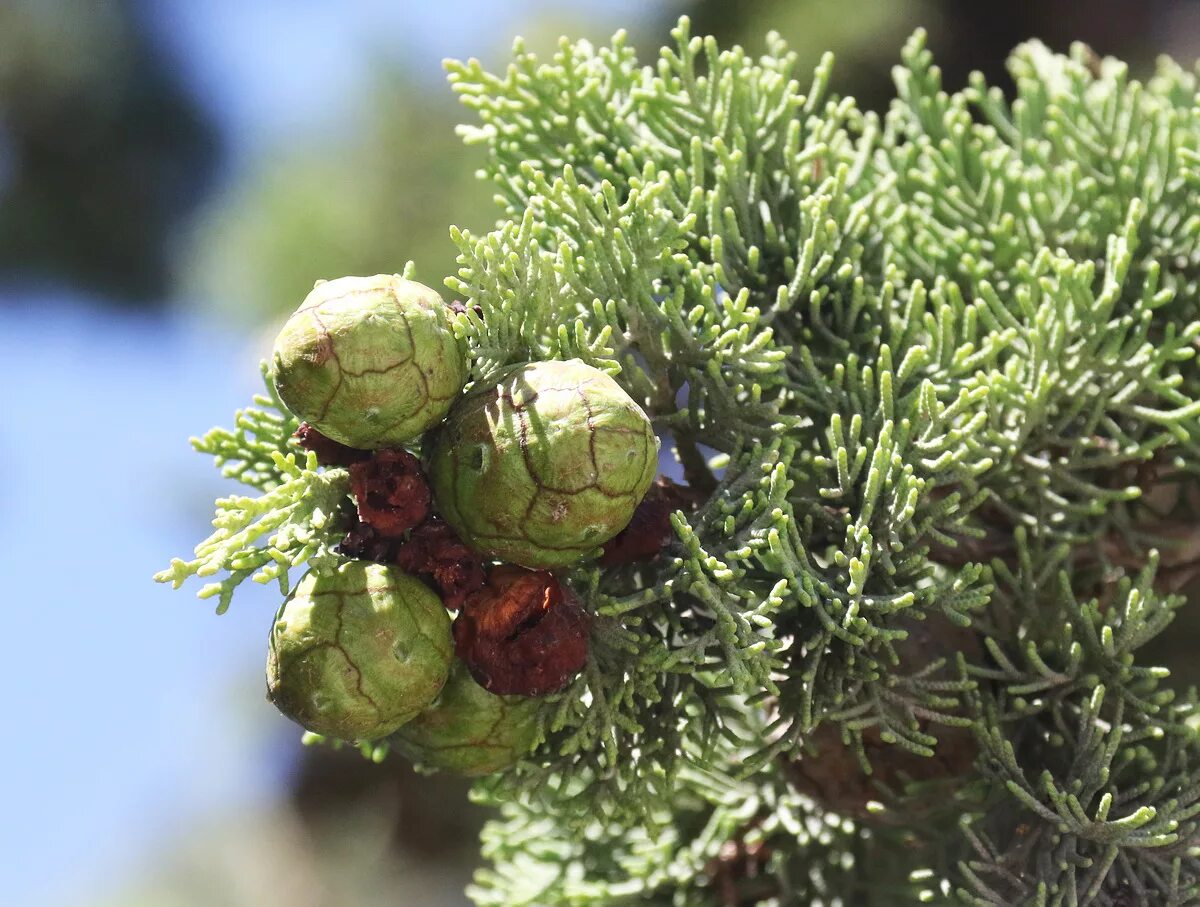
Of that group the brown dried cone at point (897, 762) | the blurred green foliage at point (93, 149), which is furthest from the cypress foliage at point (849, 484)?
the blurred green foliage at point (93, 149)

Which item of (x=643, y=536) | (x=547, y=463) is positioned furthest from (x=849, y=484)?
(x=547, y=463)

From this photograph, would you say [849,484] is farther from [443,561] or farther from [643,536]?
[443,561]

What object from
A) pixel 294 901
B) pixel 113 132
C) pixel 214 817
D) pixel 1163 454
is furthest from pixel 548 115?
pixel 113 132

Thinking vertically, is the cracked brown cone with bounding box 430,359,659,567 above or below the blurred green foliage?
above

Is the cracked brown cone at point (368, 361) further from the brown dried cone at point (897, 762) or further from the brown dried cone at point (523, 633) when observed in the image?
the brown dried cone at point (897, 762)

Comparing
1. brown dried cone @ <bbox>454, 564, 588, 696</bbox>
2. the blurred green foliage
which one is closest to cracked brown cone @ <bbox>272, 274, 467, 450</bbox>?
brown dried cone @ <bbox>454, 564, 588, 696</bbox>

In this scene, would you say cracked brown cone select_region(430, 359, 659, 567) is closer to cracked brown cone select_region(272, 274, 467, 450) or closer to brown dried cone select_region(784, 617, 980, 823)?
cracked brown cone select_region(272, 274, 467, 450)
